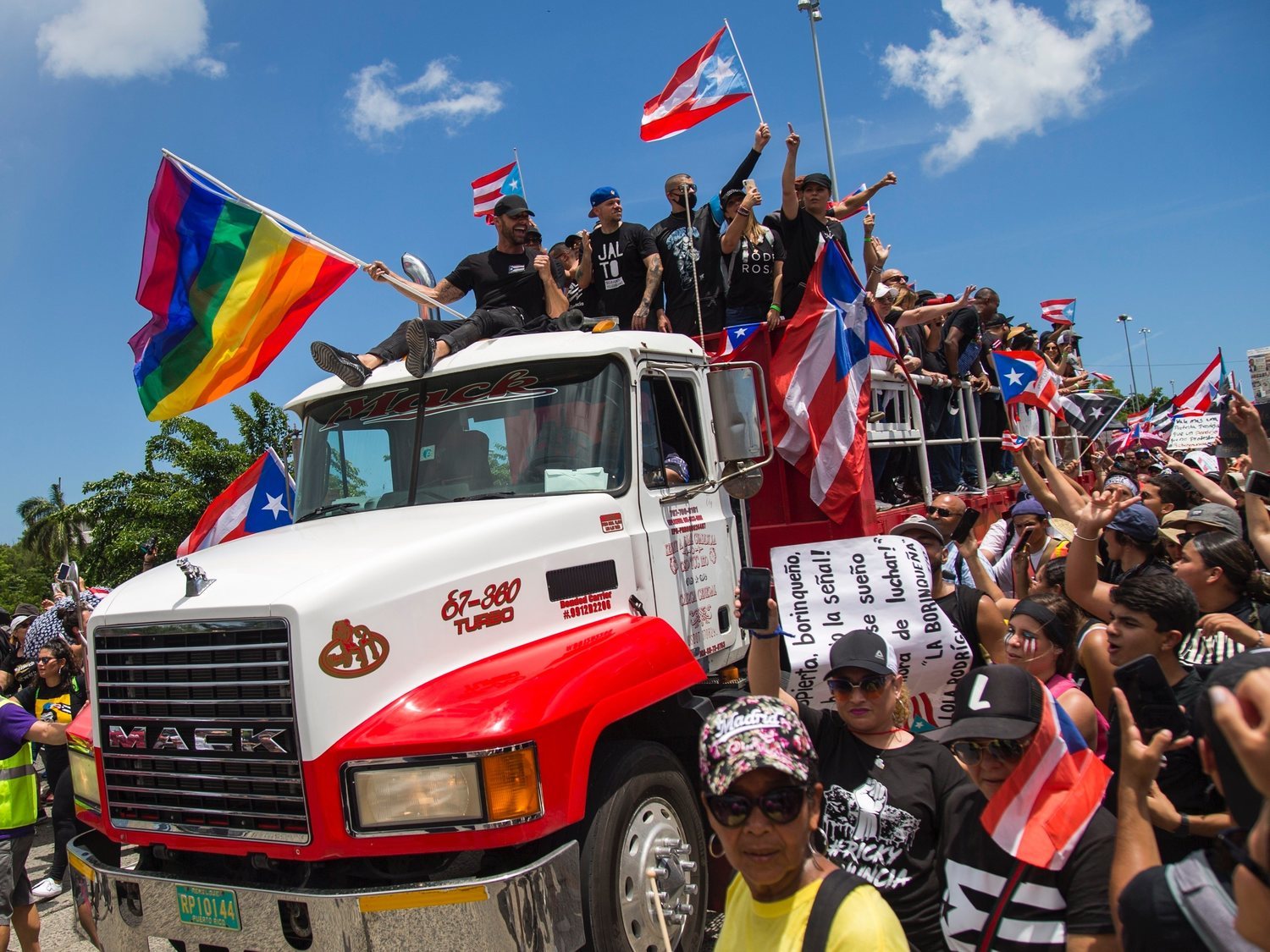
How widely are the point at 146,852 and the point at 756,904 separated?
301 cm

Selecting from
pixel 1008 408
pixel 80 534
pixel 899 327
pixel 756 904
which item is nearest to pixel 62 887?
pixel 756 904

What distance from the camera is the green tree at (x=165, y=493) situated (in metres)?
23.2

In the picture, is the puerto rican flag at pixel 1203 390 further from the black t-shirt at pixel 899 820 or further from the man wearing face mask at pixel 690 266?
the black t-shirt at pixel 899 820

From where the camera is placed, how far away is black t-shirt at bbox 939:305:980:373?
9.45 meters

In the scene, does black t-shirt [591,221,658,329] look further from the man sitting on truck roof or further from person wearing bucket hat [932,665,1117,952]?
person wearing bucket hat [932,665,1117,952]

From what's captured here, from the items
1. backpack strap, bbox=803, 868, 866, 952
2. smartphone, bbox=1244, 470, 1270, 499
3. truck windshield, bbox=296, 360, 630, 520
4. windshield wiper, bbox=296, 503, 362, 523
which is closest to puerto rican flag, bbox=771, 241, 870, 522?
truck windshield, bbox=296, 360, 630, 520

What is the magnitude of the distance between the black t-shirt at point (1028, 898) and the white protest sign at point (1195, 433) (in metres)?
11.8

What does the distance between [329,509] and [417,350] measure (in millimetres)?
941

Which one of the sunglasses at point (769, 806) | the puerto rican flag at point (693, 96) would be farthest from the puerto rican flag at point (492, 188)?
the sunglasses at point (769, 806)

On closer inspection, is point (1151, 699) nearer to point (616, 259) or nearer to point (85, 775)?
point (85, 775)

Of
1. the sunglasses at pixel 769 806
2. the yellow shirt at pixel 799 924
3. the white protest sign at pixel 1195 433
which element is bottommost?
the yellow shirt at pixel 799 924

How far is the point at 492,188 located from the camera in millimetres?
11398

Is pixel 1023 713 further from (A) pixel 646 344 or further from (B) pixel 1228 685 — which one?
(A) pixel 646 344

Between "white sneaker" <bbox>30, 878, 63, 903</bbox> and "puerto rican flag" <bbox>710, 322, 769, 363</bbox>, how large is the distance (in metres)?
5.73
